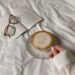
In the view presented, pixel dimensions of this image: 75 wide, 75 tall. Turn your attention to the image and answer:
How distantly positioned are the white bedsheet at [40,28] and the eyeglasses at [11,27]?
43 mm

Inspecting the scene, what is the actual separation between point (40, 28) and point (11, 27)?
0.13 m

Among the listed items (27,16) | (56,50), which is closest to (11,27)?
(27,16)

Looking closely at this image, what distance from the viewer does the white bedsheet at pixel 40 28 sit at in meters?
0.74

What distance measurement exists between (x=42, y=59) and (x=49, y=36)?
11 centimetres

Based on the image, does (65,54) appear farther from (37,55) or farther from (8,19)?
(8,19)

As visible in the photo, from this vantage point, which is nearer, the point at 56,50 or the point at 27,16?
the point at 56,50

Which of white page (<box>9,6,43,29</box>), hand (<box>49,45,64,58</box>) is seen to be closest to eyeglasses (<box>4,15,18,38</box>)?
white page (<box>9,6,43,29</box>)

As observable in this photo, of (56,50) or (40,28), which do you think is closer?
(56,50)

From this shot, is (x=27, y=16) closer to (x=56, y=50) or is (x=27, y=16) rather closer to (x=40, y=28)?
(x=40, y=28)

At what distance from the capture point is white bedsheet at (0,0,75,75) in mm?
738

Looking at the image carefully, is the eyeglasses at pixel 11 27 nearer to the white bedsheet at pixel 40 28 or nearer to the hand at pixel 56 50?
the white bedsheet at pixel 40 28

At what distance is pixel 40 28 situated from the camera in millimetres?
869

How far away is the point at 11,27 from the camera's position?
873 mm

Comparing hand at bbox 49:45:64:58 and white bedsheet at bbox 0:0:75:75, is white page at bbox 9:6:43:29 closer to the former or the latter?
white bedsheet at bbox 0:0:75:75
